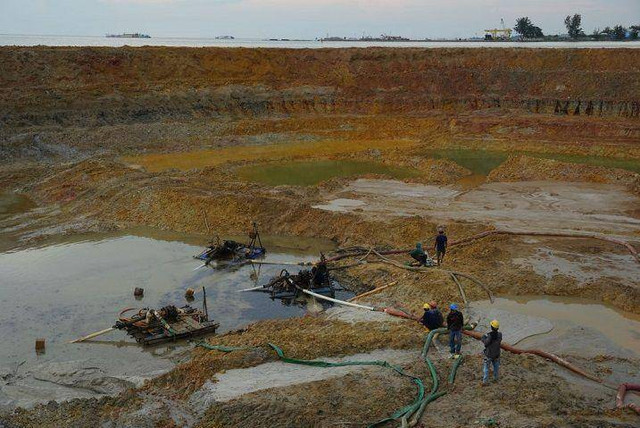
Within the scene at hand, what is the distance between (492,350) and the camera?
1107 centimetres

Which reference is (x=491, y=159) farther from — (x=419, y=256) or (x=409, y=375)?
(x=409, y=375)

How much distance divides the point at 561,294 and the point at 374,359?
7.33 meters

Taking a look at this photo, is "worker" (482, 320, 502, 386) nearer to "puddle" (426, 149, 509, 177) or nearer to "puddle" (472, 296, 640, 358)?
"puddle" (472, 296, 640, 358)

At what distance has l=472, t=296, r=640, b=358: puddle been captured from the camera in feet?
45.0

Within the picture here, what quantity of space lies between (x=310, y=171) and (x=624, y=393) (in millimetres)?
26522

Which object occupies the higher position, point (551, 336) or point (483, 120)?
point (483, 120)

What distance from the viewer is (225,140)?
4375cm

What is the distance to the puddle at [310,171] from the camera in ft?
110

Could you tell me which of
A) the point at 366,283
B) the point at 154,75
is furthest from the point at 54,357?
the point at 154,75

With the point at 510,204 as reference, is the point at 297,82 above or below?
above

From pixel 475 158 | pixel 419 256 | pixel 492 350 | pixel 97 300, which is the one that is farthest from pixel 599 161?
pixel 97 300

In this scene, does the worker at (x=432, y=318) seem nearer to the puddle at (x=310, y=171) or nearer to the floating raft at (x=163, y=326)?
the floating raft at (x=163, y=326)

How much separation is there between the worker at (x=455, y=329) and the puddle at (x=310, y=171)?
20637 millimetres

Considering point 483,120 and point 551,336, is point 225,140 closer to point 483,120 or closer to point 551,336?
point 483,120
